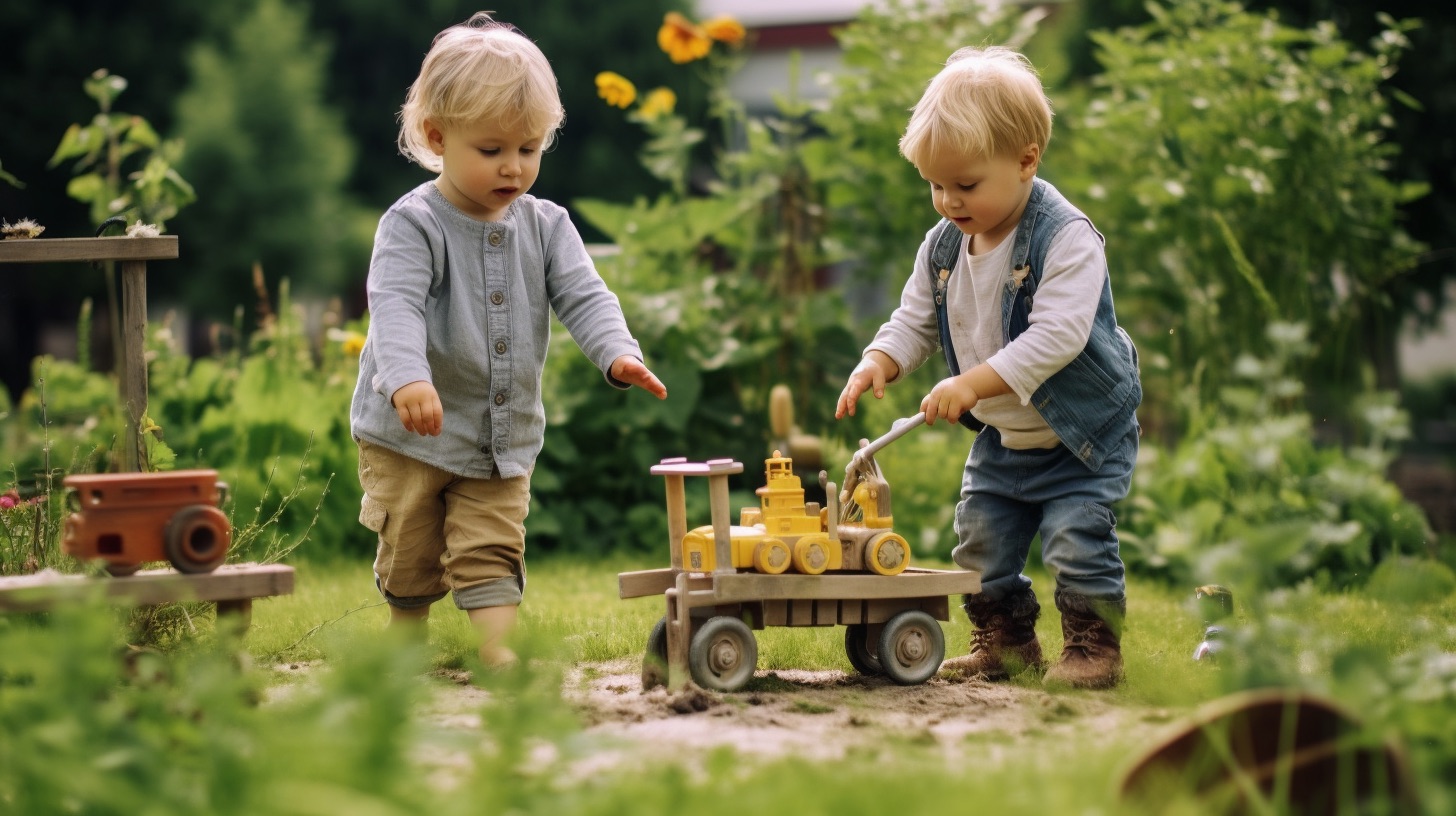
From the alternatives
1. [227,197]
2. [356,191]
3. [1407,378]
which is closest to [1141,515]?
[1407,378]

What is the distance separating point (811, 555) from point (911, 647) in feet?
1.07

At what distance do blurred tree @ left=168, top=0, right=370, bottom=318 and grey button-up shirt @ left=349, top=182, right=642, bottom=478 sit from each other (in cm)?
1481

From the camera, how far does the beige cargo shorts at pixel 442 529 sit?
346 cm

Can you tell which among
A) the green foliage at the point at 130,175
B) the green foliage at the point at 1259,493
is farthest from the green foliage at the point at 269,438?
the green foliage at the point at 1259,493

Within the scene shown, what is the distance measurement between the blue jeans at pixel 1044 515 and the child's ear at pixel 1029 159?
64 cm

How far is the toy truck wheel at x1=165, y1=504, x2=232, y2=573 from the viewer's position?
2.60m

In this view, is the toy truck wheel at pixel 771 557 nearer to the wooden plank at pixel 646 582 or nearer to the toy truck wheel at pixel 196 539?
the wooden plank at pixel 646 582

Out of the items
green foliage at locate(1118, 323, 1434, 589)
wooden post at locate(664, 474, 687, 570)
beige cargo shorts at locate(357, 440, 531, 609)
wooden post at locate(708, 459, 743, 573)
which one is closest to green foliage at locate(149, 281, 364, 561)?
beige cargo shorts at locate(357, 440, 531, 609)

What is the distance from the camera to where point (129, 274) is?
3225 mm

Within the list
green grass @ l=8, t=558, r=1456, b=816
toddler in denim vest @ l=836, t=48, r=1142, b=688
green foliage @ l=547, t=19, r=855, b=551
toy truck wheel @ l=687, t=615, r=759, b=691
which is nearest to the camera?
green grass @ l=8, t=558, r=1456, b=816

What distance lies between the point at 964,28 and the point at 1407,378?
11.3 m

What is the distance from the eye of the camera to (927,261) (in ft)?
12.1

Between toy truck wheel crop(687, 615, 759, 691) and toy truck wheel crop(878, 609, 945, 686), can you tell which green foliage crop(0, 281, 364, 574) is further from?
toy truck wheel crop(878, 609, 945, 686)

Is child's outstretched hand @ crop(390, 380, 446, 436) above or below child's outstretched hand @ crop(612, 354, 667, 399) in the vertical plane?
below
